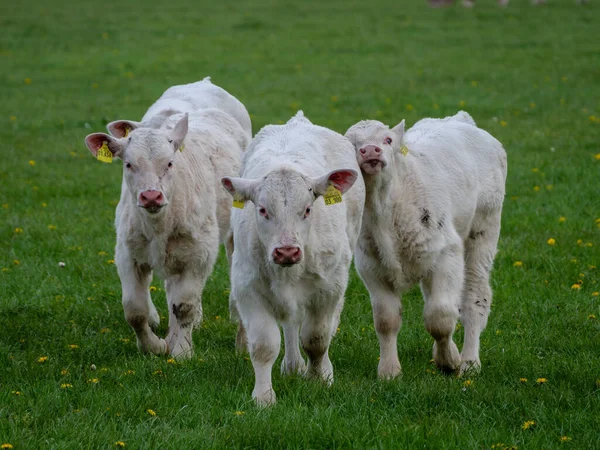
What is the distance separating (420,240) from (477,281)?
100 centimetres

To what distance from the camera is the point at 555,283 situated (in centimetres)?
899

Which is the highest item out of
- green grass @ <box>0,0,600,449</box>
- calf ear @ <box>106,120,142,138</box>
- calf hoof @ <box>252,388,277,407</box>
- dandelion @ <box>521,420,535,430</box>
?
calf ear @ <box>106,120,142,138</box>

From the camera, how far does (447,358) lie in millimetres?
7117

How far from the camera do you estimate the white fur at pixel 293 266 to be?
243 inches

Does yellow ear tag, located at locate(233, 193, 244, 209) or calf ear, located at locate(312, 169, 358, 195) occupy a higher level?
calf ear, located at locate(312, 169, 358, 195)

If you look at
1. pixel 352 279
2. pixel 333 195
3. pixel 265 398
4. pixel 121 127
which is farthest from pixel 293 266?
pixel 352 279

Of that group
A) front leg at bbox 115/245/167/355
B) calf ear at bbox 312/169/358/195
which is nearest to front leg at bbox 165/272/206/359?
front leg at bbox 115/245/167/355

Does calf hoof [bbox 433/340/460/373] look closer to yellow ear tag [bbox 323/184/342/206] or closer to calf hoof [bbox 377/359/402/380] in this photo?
calf hoof [bbox 377/359/402/380]

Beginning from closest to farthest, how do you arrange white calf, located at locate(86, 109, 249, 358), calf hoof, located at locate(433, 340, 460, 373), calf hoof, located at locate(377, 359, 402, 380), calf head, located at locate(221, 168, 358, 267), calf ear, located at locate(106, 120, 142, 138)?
calf head, located at locate(221, 168, 358, 267), calf hoof, located at locate(377, 359, 402, 380), calf hoof, located at locate(433, 340, 460, 373), white calf, located at locate(86, 109, 249, 358), calf ear, located at locate(106, 120, 142, 138)

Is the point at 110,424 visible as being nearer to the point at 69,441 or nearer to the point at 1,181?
the point at 69,441

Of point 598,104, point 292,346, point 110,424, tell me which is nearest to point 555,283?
point 292,346

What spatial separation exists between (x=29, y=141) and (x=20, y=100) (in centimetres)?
405

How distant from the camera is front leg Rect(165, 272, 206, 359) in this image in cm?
773

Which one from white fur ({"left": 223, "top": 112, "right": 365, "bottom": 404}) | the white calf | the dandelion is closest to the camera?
the dandelion
